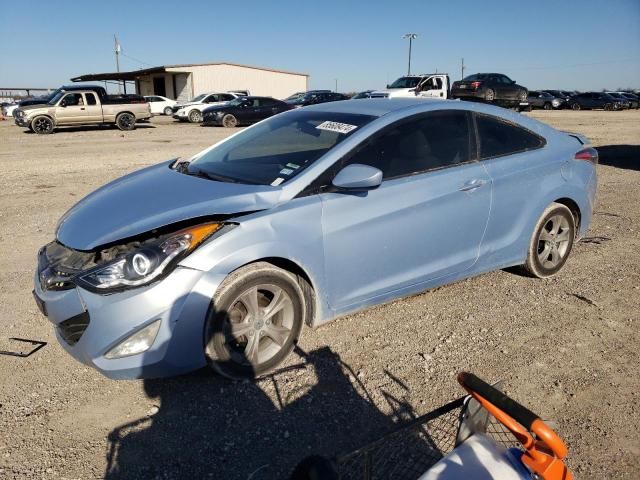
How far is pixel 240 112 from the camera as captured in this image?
23.6 metres

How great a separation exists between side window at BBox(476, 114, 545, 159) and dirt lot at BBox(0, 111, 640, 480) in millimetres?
1168

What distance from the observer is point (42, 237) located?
19.0 ft

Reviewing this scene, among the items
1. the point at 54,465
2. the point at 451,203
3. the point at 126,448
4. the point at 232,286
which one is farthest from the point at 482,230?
the point at 54,465

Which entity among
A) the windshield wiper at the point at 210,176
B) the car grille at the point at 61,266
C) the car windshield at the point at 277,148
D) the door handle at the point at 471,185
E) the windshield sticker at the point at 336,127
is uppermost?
the windshield sticker at the point at 336,127

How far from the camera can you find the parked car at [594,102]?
140ft

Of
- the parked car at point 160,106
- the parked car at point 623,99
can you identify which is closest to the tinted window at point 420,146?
the parked car at point 160,106

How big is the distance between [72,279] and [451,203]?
8.15 feet

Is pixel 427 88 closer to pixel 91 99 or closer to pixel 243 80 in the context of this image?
pixel 91 99

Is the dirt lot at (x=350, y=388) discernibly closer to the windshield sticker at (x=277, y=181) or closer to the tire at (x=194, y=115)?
the windshield sticker at (x=277, y=181)

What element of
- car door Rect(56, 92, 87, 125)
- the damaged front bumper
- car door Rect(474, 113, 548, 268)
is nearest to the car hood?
the damaged front bumper

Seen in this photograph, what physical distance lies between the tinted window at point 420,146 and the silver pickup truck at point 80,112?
19.2 metres

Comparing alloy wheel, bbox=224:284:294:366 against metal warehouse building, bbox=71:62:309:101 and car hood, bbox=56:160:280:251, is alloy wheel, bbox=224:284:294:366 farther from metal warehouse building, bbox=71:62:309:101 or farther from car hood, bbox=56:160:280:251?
metal warehouse building, bbox=71:62:309:101

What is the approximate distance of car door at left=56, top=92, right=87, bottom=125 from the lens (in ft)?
65.2

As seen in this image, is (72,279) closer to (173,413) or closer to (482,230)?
(173,413)
